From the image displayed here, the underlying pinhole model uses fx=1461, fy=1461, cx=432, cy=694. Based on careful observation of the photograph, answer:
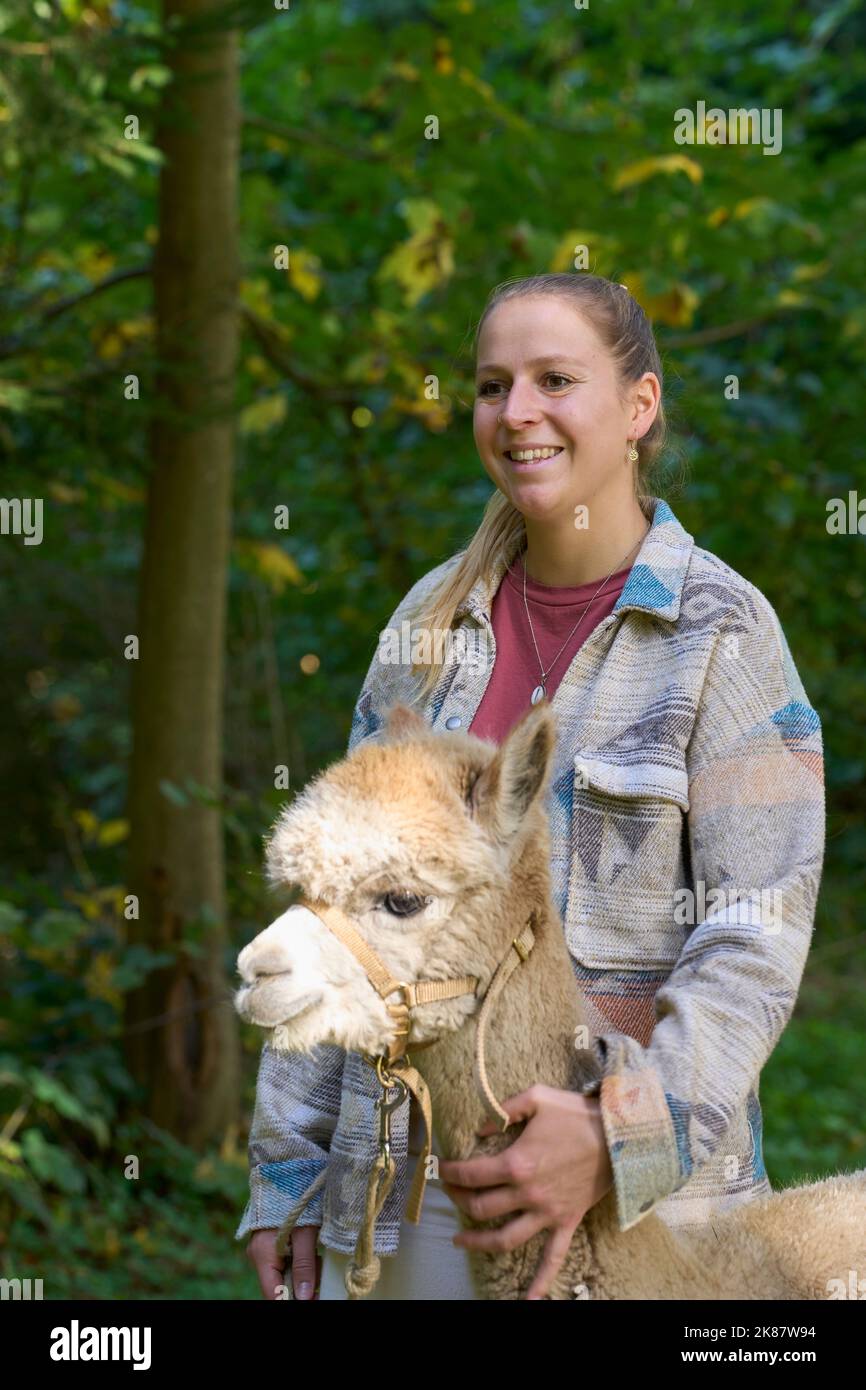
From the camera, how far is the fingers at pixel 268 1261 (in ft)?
7.47

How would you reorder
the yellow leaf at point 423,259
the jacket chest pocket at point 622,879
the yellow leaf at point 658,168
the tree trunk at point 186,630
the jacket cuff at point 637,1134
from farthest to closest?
the tree trunk at point 186,630 → the yellow leaf at point 423,259 → the yellow leaf at point 658,168 → the jacket chest pocket at point 622,879 → the jacket cuff at point 637,1134

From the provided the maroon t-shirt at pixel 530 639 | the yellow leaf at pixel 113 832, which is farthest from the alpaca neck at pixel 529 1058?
the yellow leaf at pixel 113 832

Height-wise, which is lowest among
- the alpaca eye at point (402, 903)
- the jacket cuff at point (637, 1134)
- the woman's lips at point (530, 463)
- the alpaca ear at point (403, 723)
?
the jacket cuff at point (637, 1134)

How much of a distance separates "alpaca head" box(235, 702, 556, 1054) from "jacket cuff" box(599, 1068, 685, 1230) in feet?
0.74

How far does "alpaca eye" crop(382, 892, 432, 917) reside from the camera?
5.87 feet

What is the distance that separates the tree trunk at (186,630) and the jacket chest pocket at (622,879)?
371 cm

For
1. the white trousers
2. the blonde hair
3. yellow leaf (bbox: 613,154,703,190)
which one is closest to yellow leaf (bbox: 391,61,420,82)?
yellow leaf (bbox: 613,154,703,190)

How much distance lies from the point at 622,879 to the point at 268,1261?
0.87m

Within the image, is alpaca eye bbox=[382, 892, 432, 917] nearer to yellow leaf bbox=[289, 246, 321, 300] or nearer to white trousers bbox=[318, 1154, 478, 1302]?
white trousers bbox=[318, 1154, 478, 1302]

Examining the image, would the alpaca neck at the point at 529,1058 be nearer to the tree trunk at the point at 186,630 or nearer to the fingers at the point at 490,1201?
the fingers at the point at 490,1201

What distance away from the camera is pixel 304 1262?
2.26 metres
